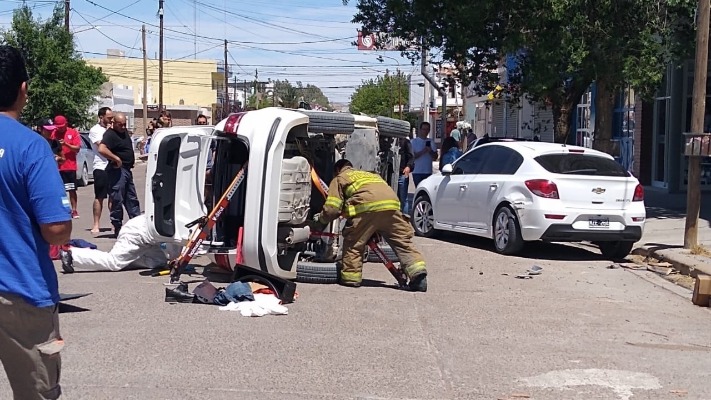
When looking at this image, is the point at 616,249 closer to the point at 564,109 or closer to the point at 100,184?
the point at 564,109

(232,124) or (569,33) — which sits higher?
(569,33)

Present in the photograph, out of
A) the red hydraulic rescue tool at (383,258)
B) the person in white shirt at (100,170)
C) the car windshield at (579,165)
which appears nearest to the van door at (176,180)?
the red hydraulic rescue tool at (383,258)

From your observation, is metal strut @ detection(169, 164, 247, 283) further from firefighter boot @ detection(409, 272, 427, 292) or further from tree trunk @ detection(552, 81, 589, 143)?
tree trunk @ detection(552, 81, 589, 143)

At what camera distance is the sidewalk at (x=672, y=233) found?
39.0ft

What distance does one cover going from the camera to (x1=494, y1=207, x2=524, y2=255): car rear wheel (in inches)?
498

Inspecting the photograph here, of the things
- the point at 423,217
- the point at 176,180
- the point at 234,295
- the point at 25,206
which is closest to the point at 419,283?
the point at 234,295

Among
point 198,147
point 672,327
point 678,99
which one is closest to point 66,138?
point 198,147

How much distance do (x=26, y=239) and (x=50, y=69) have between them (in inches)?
1406

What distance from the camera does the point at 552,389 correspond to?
636 cm

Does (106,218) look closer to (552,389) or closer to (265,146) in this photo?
(265,146)

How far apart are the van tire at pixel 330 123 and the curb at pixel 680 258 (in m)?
4.47

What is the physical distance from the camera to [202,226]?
9641mm

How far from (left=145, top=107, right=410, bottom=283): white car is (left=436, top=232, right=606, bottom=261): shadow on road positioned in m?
3.27

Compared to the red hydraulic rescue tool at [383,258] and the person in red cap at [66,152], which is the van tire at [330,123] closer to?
the red hydraulic rescue tool at [383,258]
